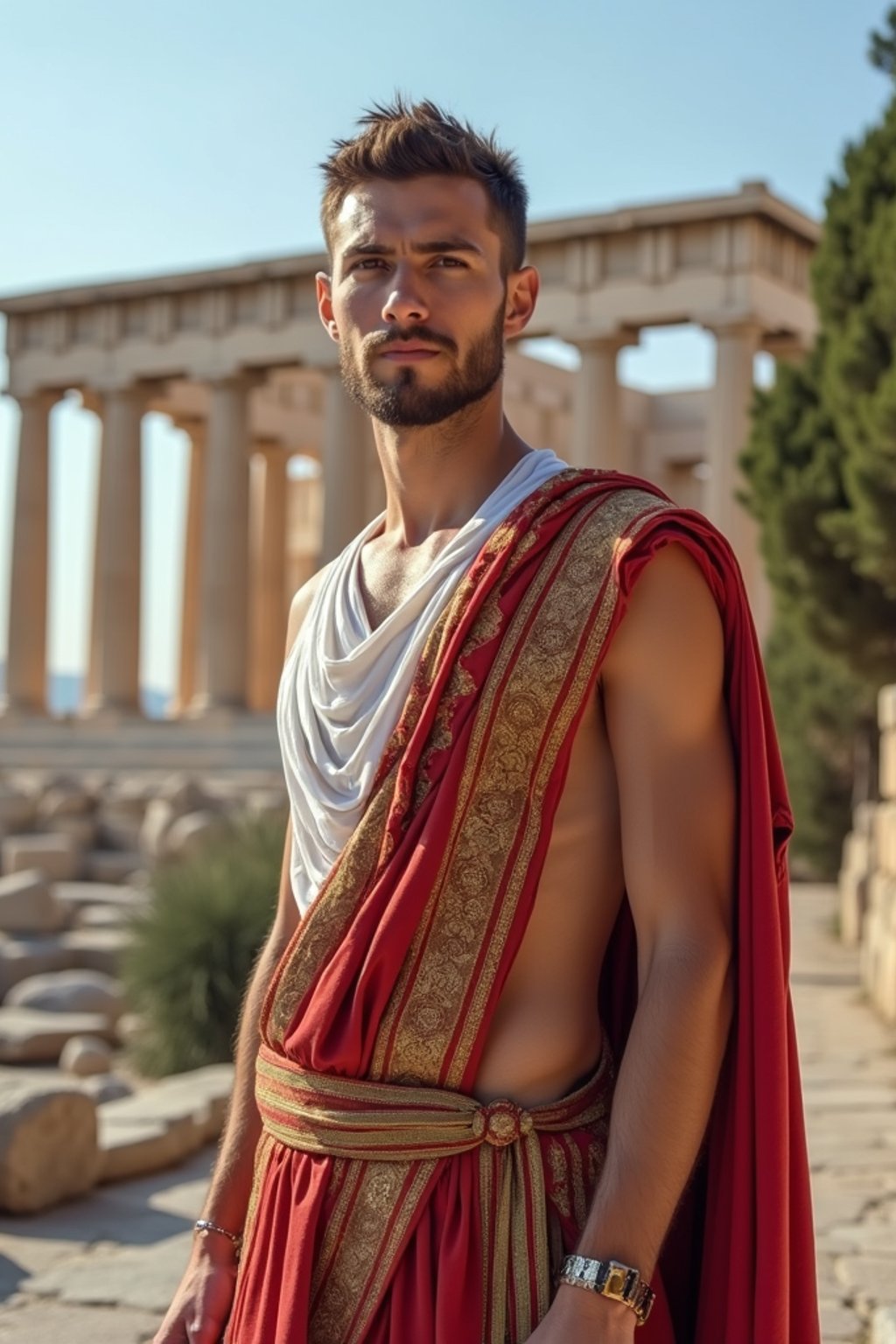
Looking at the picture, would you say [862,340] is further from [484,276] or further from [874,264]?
[484,276]

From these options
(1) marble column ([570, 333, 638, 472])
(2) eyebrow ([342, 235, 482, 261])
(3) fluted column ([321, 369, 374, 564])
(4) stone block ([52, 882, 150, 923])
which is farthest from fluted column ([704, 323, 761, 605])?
(2) eyebrow ([342, 235, 482, 261])

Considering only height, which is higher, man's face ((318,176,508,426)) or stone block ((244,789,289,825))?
man's face ((318,176,508,426))

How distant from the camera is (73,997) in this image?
1338 cm

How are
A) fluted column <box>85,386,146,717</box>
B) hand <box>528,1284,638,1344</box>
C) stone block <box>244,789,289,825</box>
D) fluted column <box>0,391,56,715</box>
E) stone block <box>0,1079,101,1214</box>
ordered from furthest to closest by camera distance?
1. fluted column <box>0,391,56,715</box>
2. fluted column <box>85,386,146,717</box>
3. stone block <box>244,789,289,825</box>
4. stone block <box>0,1079,101,1214</box>
5. hand <box>528,1284,638,1344</box>

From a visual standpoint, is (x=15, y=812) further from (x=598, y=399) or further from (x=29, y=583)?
(x=29, y=583)

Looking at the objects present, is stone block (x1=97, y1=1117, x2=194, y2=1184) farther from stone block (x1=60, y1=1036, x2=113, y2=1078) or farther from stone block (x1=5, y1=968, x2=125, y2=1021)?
stone block (x1=5, y1=968, x2=125, y2=1021)

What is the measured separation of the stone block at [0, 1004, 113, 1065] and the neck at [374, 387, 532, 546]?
1018 cm

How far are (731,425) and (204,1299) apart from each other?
28647 millimetres

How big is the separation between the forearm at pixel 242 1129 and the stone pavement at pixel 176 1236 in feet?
8.22

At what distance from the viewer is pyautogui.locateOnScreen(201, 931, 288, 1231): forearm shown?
9.23 ft

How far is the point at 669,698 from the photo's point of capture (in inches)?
93.0

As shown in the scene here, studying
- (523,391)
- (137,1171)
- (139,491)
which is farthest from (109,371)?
(137,1171)

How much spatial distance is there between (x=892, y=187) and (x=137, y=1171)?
9555mm

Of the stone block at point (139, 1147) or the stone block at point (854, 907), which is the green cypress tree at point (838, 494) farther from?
the stone block at point (139, 1147)
